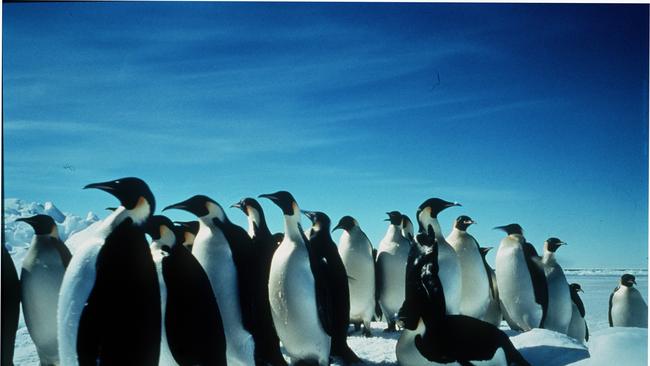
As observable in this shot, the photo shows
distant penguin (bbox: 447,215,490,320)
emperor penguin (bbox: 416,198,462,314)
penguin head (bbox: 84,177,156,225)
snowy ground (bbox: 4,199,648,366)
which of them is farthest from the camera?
distant penguin (bbox: 447,215,490,320)

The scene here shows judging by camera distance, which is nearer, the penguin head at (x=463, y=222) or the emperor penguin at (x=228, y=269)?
the emperor penguin at (x=228, y=269)

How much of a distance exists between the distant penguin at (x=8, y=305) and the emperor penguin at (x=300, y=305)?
138 cm

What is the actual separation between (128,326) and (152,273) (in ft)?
0.81

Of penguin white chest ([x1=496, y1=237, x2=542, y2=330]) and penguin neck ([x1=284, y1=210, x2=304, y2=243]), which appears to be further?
penguin white chest ([x1=496, y1=237, x2=542, y2=330])

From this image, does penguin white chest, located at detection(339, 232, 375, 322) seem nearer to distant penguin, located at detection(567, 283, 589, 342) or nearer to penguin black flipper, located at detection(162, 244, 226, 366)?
penguin black flipper, located at detection(162, 244, 226, 366)

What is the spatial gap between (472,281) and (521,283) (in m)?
0.44

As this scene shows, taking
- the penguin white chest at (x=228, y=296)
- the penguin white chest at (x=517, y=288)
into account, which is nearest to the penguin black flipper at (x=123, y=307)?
the penguin white chest at (x=228, y=296)

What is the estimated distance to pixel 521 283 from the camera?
4586mm

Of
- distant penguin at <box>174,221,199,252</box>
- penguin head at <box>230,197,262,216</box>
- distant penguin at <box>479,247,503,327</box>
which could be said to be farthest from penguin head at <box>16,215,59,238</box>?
distant penguin at <box>479,247,503,327</box>

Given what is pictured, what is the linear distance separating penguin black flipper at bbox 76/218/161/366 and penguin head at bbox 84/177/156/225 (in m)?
0.06

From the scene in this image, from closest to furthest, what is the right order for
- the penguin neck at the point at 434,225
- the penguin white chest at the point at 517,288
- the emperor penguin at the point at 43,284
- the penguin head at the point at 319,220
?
the emperor penguin at the point at 43,284, the penguin head at the point at 319,220, the penguin neck at the point at 434,225, the penguin white chest at the point at 517,288

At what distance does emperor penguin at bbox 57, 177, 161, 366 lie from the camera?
2.40 metres

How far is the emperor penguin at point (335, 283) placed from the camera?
3.36 m

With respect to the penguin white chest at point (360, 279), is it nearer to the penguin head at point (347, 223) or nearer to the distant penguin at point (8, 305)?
the penguin head at point (347, 223)
